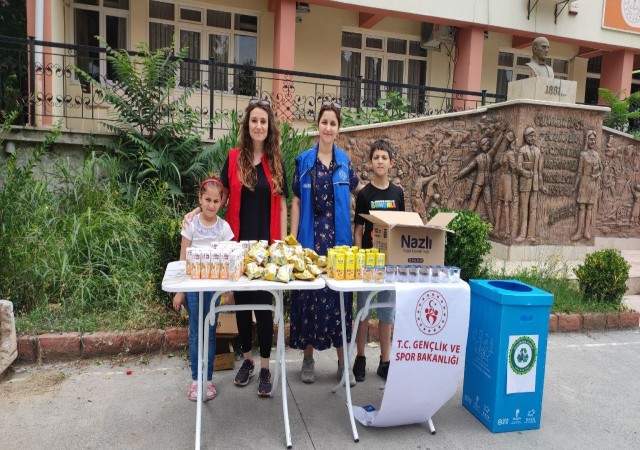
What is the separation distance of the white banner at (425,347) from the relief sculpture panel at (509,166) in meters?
4.44

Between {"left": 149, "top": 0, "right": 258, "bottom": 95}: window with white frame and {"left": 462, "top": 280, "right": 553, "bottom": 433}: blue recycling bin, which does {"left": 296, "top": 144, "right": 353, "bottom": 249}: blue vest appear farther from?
{"left": 149, "top": 0, "right": 258, "bottom": 95}: window with white frame

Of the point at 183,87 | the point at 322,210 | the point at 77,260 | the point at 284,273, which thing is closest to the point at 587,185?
the point at 322,210

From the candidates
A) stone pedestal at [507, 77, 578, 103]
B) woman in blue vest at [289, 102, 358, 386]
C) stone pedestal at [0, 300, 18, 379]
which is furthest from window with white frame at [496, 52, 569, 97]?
stone pedestal at [0, 300, 18, 379]

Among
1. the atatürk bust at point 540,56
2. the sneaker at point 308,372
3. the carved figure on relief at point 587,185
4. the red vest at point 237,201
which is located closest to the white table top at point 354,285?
the red vest at point 237,201

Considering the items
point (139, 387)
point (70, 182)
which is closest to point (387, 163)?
point (139, 387)

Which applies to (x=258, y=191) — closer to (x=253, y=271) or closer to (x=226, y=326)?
(x=253, y=271)

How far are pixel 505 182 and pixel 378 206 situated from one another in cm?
449

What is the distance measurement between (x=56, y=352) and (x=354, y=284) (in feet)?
8.68

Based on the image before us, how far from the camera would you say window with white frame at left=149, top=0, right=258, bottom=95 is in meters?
10.9

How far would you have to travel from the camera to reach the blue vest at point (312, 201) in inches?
135

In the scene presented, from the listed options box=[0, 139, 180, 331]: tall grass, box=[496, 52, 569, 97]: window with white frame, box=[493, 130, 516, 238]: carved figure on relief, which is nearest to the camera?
box=[0, 139, 180, 331]: tall grass

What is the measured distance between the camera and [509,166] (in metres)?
7.20

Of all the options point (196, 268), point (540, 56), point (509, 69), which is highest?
point (509, 69)

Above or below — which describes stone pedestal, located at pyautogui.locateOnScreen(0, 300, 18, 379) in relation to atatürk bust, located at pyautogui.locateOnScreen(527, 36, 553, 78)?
below
